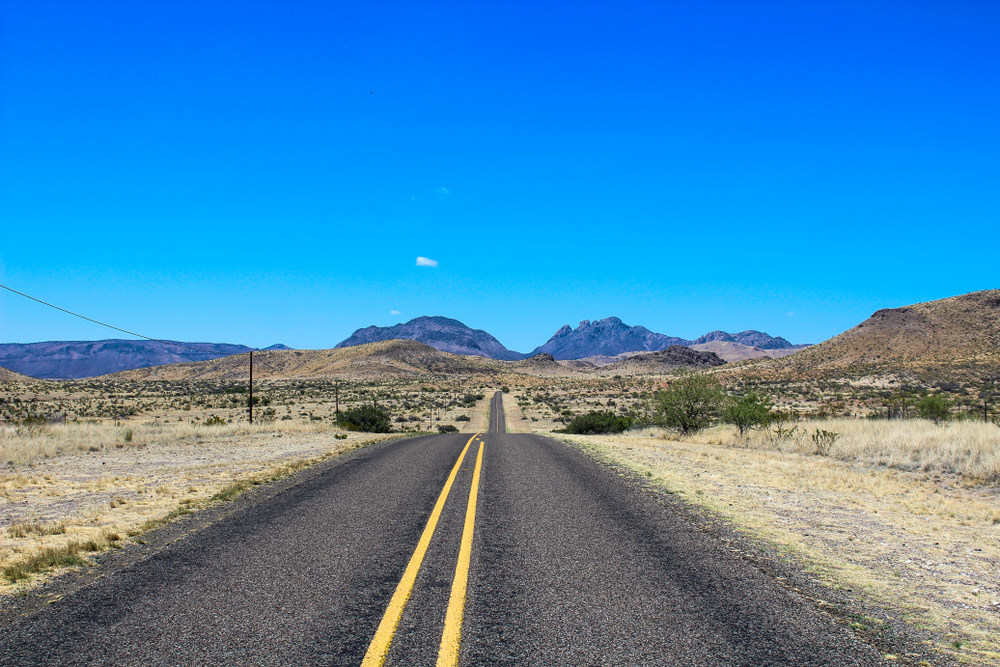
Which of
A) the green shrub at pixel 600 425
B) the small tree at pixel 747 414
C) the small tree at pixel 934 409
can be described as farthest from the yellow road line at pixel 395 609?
the green shrub at pixel 600 425

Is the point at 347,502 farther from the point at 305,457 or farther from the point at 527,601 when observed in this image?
the point at 305,457

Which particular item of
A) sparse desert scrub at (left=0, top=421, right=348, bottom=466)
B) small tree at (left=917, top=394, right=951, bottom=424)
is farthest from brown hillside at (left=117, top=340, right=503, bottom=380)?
small tree at (left=917, top=394, right=951, bottom=424)

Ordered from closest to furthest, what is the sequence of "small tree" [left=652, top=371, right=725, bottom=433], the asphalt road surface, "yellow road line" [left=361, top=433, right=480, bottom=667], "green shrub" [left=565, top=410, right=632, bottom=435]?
"yellow road line" [left=361, top=433, right=480, bottom=667], the asphalt road surface, "small tree" [left=652, top=371, right=725, bottom=433], "green shrub" [left=565, top=410, right=632, bottom=435]

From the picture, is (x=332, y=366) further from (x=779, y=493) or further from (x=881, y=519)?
(x=881, y=519)

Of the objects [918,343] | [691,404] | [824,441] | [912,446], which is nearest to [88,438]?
[691,404]

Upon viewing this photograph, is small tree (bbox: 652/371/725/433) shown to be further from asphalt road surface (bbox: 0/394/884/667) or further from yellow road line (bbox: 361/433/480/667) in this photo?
yellow road line (bbox: 361/433/480/667)

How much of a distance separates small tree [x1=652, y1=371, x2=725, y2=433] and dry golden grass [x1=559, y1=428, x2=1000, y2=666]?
9169 millimetres

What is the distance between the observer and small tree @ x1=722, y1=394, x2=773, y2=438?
25181 mm

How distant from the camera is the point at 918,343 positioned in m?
99.4

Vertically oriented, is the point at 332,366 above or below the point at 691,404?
above

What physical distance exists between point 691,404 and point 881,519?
748 inches

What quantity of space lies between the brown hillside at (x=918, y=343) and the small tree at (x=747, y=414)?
64257 mm

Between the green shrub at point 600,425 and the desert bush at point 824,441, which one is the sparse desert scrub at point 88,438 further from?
the desert bush at point 824,441

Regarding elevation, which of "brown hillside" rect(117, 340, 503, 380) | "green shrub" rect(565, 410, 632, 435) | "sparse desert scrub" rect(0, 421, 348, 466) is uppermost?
"brown hillside" rect(117, 340, 503, 380)
